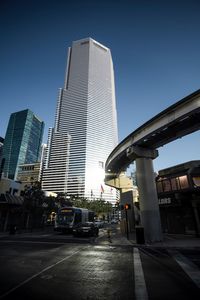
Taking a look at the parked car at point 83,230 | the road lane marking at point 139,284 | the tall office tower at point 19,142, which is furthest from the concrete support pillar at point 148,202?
the tall office tower at point 19,142

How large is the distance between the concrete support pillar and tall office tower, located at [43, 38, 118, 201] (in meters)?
137

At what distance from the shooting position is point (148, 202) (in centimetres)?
1712

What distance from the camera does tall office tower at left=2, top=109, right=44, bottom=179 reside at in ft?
579

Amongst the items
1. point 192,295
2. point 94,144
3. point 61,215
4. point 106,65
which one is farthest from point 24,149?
point 192,295

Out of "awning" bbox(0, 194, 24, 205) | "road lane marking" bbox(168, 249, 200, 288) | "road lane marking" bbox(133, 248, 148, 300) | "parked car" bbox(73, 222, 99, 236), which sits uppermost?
"awning" bbox(0, 194, 24, 205)

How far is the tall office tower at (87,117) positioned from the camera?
163 m

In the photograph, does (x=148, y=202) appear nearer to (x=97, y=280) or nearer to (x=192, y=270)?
(x=192, y=270)

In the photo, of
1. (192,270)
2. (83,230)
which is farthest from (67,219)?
(192,270)

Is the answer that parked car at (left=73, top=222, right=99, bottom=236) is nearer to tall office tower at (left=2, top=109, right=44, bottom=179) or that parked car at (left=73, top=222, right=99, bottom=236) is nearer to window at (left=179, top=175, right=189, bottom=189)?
window at (left=179, top=175, right=189, bottom=189)

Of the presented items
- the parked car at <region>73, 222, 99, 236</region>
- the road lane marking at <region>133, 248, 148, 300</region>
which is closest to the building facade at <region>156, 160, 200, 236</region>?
the parked car at <region>73, 222, 99, 236</region>

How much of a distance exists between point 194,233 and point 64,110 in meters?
171

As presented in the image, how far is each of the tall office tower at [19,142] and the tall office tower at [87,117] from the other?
25467mm

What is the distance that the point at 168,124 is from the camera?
15391 millimetres

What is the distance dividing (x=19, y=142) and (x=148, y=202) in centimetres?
18337
